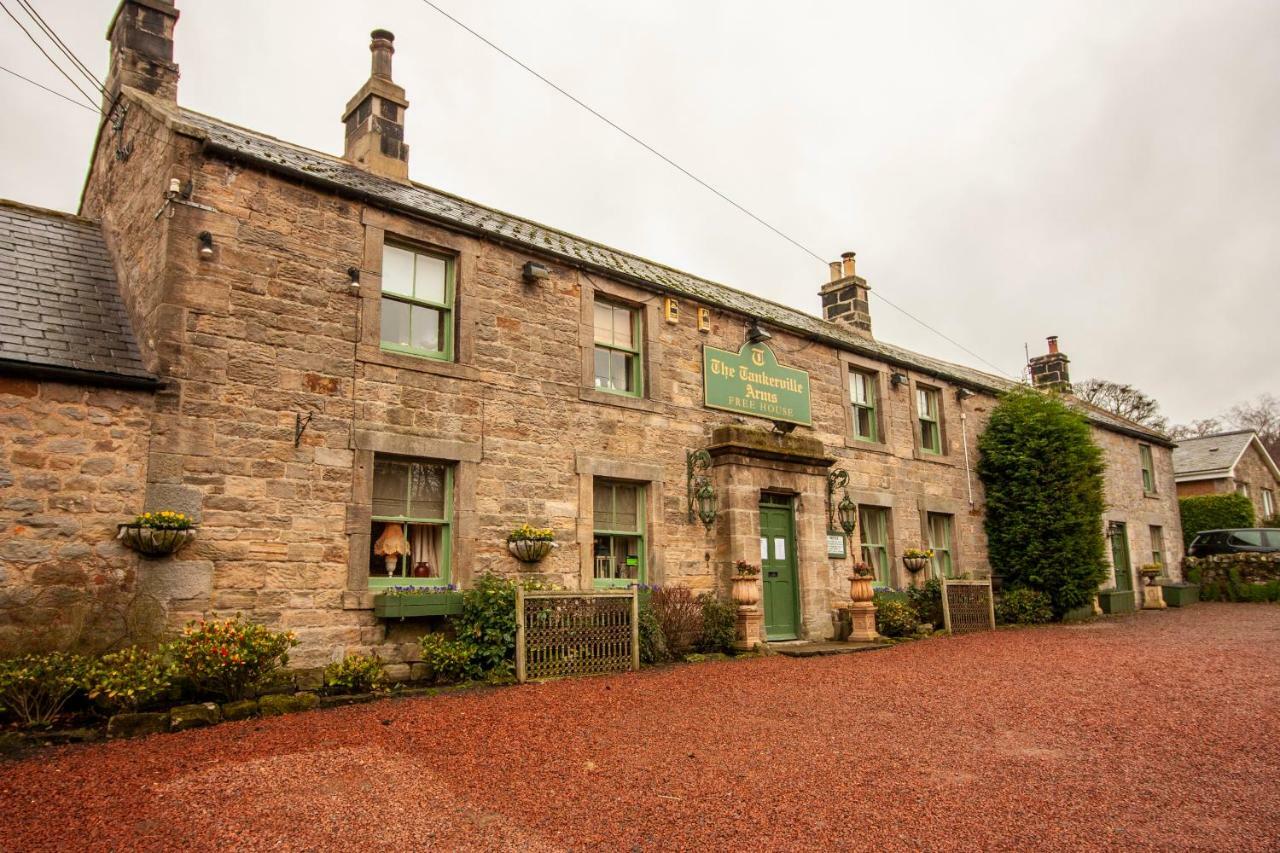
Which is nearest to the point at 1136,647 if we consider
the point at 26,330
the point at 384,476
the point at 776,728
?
the point at 776,728

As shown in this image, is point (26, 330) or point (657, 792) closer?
point (657, 792)

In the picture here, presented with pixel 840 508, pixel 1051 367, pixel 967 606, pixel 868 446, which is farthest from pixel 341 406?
pixel 1051 367

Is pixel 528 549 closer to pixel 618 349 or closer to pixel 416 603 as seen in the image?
pixel 416 603

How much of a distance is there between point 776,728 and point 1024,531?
1205 centimetres

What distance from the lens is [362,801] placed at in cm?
460

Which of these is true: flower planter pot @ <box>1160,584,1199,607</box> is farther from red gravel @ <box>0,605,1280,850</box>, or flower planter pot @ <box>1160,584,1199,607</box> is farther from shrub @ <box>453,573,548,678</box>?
shrub @ <box>453,573,548,678</box>

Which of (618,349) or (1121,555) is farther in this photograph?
(1121,555)

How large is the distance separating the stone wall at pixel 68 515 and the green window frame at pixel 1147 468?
24672 mm

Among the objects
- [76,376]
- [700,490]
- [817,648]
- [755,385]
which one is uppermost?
[755,385]

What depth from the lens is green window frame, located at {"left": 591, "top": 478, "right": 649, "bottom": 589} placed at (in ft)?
34.9

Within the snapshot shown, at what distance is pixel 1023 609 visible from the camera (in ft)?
50.8

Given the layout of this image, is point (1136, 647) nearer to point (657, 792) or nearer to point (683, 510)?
point (683, 510)

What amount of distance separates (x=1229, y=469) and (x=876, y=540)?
→ 2103 cm

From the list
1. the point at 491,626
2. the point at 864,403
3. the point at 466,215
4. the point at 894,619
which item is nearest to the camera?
the point at 491,626
